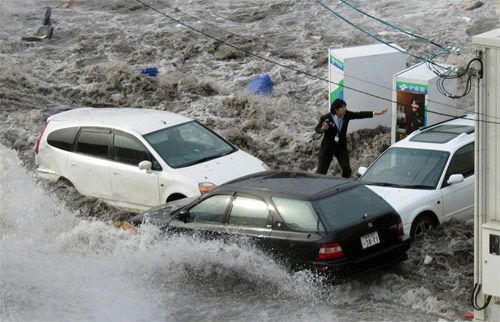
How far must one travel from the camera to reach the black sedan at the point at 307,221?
1021cm

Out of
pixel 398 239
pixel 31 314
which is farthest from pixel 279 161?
pixel 31 314

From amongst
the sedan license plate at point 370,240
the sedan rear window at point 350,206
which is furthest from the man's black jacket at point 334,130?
the sedan license plate at point 370,240

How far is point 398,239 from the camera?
427 inches

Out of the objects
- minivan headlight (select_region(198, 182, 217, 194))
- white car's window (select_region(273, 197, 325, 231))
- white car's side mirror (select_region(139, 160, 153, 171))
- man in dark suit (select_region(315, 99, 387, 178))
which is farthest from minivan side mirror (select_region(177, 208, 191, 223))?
man in dark suit (select_region(315, 99, 387, 178))

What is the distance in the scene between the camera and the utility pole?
351 inches

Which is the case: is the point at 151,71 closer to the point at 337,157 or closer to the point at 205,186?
the point at 337,157

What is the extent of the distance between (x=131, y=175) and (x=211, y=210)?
2956 mm

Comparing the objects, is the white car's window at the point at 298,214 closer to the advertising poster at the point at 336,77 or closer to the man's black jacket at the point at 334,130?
the man's black jacket at the point at 334,130

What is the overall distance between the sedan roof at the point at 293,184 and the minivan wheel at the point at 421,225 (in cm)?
144

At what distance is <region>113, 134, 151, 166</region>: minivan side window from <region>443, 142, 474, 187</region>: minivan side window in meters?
4.52

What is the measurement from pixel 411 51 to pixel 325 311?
11.3m

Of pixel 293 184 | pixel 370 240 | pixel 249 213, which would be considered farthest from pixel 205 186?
pixel 370 240

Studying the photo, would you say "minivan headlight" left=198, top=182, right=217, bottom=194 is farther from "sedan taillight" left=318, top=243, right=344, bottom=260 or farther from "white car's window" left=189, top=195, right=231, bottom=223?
"sedan taillight" left=318, top=243, right=344, bottom=260

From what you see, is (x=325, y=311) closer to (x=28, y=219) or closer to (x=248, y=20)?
(x=28, y=219)
